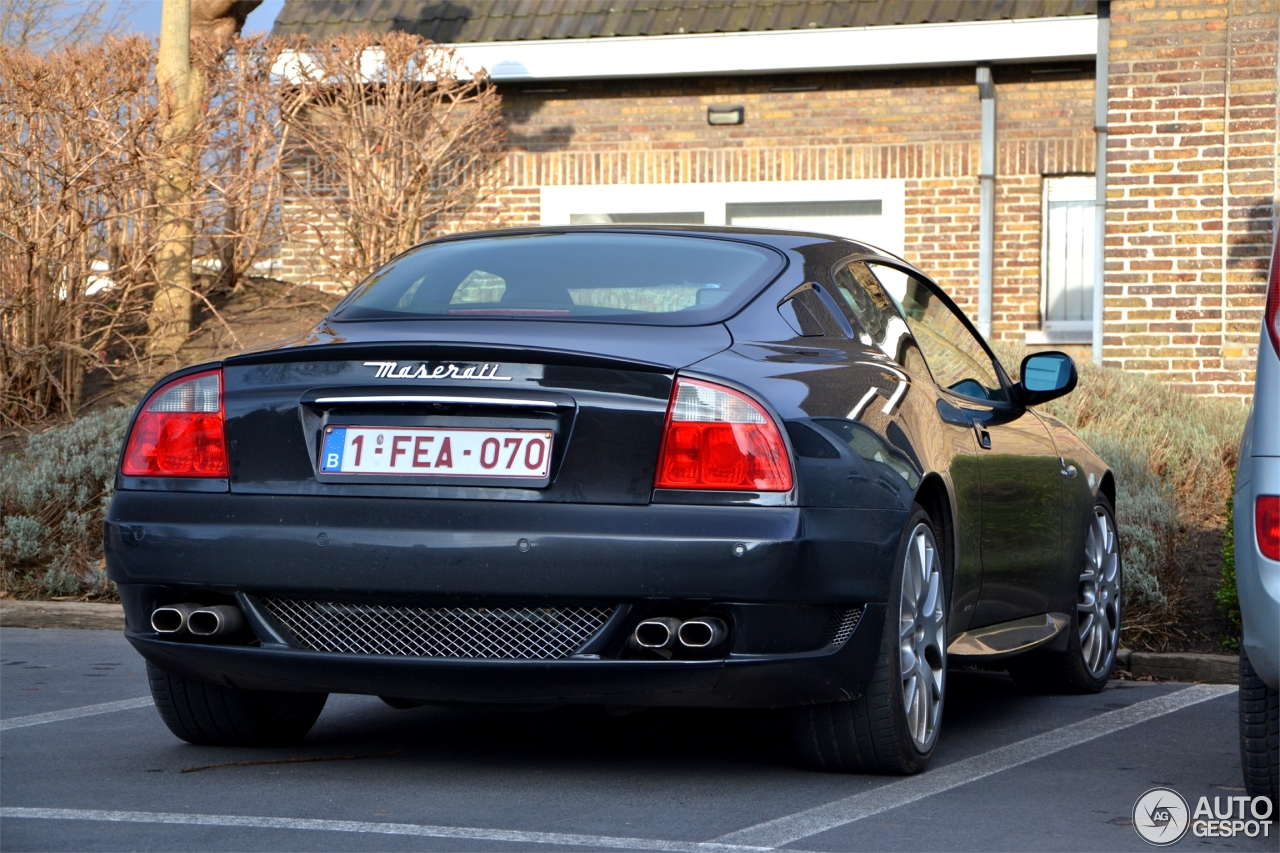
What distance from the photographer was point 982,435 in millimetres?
5484

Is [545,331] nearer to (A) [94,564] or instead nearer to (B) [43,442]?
(A) [94,564]

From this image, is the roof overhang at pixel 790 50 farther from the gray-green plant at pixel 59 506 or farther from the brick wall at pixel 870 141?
the gray-green plant at pixel 59 506

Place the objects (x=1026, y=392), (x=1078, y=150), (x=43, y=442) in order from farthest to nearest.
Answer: (x=1078, y=150)
(x=43, y=442)
(x=1026, y=392)

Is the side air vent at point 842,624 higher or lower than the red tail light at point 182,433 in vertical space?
lower

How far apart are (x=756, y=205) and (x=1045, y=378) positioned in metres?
10.1

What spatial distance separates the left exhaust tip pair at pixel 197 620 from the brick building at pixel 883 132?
990 centimetres

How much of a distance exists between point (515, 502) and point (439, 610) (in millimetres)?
337

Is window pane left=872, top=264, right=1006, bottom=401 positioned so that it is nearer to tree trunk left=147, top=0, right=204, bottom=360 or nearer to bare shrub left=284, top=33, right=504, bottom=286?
tree trunk left=147, top=0, right=204, bottom=360

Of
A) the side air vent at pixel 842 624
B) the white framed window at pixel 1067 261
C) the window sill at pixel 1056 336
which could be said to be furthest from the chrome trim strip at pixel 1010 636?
the white framed window at pixel 1067 261

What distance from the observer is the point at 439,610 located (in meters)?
4.27

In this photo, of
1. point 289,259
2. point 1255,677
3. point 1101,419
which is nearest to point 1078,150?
point 1101,419

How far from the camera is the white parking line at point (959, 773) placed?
402 cm

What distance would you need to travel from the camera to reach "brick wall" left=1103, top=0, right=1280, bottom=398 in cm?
1284

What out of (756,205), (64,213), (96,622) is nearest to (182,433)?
(96,622)
